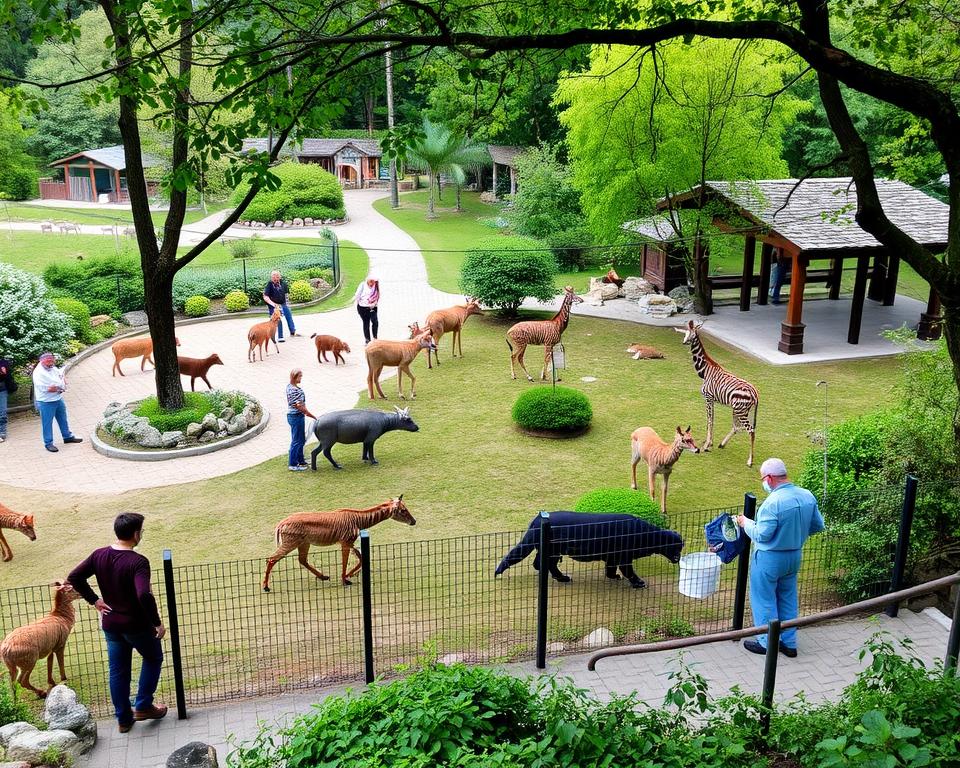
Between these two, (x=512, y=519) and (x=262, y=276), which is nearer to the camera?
(x=512, y=519)

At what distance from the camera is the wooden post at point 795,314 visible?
19516 millimetres

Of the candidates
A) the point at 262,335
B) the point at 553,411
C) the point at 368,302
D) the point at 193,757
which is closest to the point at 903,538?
the point at 553,411

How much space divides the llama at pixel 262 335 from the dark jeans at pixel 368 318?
74.6 inches

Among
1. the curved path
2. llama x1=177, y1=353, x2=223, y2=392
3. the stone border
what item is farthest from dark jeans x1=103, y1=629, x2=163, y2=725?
llama x1=177, y1=353, x2=223, y2=392

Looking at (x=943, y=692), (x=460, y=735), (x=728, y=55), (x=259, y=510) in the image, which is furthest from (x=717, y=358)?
(x=460, y=735)

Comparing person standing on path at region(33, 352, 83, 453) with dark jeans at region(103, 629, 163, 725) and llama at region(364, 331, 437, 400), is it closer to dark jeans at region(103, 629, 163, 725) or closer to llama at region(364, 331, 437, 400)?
llama at region(364, 331, 437, 400)

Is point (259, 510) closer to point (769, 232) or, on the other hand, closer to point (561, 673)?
point (561, 673)

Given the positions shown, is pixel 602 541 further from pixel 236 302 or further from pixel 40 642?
pixel 236 302

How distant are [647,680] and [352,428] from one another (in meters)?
6.61

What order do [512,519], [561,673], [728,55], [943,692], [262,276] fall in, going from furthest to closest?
[262,276] → [728,55] → [512,519] → [561,673] → [943,692]

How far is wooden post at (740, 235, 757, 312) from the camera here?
22.6 m

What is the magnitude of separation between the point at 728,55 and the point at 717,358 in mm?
7283

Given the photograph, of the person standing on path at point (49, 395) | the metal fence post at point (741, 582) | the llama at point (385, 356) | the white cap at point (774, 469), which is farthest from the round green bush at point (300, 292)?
the white cap at point (774, 469)

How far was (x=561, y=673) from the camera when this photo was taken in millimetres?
8242
